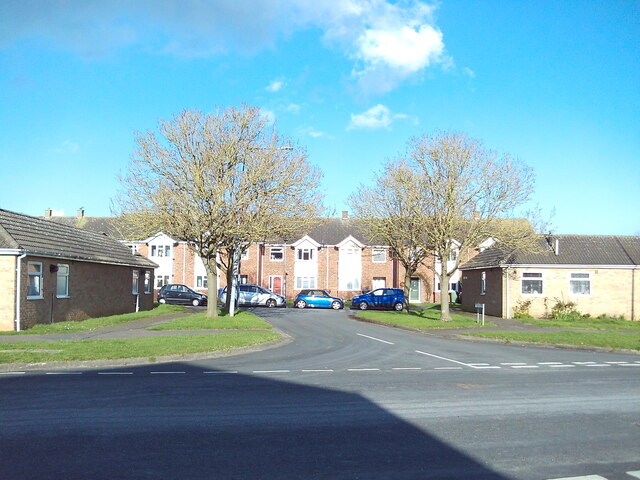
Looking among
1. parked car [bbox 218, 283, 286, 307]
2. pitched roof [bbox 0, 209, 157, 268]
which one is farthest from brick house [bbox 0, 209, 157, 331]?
parked car [bbox 218, 283, 286, 307]

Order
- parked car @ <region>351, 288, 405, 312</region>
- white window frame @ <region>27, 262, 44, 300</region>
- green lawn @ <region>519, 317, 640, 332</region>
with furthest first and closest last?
parked car @ <region>351, 288, 405, 312</region>, green lawn @ <region>519, 317, 640, 332</region>, white window frame @ <region>27, 262, 44, 300</region>

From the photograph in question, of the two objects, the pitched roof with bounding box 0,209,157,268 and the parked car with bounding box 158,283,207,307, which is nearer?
the pitched roof with bounding box 0,209,157,268

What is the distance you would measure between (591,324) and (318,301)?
1989cm

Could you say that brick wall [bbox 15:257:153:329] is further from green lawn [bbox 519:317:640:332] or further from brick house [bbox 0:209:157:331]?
green lawn [bbox 519:317:640:332]

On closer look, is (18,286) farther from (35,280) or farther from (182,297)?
(182,297)

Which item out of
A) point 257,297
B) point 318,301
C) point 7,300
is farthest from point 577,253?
point 7,300

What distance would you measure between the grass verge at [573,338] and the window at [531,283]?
32.3 ft

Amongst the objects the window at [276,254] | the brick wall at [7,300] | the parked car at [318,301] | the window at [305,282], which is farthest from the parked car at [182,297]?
the brick wall at [7,300]

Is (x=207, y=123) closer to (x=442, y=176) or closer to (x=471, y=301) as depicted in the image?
(x=442, y=176)

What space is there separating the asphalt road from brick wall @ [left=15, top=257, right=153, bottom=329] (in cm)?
1070

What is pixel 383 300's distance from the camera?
1619 inches

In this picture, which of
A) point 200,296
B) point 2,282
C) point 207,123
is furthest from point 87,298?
point 200,296

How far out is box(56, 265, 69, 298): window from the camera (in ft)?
77.6

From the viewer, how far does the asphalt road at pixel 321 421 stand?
599 cm
